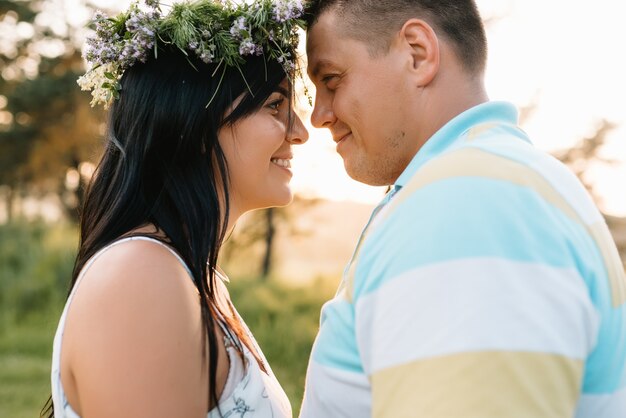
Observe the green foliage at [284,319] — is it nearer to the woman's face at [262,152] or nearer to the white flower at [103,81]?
the woman's face at [262,152]

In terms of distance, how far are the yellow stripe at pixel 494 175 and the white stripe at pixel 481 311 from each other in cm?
23

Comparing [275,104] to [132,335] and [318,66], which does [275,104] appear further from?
[132,335]

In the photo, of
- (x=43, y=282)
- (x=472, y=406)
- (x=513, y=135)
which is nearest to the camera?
(x=472, y=406)

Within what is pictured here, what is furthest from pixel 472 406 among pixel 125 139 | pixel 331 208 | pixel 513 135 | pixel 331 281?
pixel 331 208

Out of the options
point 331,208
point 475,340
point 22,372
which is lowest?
point 331,208

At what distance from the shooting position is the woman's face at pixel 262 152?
314cm

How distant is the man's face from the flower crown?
16cm

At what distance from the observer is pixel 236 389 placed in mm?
2736

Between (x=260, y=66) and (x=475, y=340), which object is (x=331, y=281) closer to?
(x=260, y=66)

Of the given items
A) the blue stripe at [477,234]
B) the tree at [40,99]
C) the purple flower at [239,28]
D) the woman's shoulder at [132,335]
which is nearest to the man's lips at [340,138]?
the purple flower at [239,28]

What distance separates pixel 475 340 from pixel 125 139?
6.30ft

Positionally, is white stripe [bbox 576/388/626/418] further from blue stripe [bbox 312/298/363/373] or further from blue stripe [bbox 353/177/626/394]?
blue stripe [bbox 312/298/363/373]

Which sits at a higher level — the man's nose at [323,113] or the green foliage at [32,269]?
the man's nose at [323,113]

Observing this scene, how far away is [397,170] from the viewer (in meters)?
3.25
